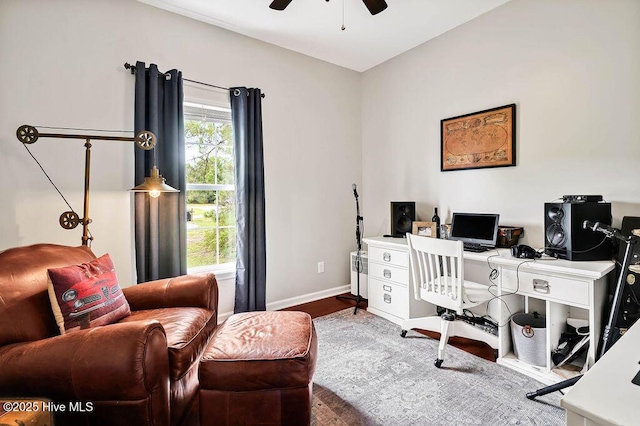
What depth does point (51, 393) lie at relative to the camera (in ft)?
3.94

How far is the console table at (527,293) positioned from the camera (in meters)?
1.79

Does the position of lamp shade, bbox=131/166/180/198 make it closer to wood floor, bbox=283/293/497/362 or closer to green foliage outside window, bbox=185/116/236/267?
green foliage outside window, bbox=185/116/236/267

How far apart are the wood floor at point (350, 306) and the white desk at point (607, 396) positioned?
5.44 ft

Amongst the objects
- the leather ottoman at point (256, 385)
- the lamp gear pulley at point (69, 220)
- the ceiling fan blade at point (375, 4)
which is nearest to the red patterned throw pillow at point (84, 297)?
the lamp gear pulley at point (69, 220)

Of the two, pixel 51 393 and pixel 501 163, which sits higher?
pixel 501 163

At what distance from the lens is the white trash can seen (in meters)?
2.01

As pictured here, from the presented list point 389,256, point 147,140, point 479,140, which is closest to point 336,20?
point 479,140

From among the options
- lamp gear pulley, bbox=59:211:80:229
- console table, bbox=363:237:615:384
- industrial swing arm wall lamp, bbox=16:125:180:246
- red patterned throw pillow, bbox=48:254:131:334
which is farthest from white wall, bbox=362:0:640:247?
lamp gear pulley, bbox=59:211:80:229

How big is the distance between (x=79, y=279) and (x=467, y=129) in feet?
10.0

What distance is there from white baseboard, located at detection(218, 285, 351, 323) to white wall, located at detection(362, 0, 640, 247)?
129 centimetres

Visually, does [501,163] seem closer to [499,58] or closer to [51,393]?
[499,58]

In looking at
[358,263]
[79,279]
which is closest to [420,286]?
[358,263]

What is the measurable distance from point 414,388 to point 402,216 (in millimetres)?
1699

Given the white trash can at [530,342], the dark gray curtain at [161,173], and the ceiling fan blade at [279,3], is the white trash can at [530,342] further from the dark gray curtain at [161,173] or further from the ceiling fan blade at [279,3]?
the ceiling fan blade at [279,3]
